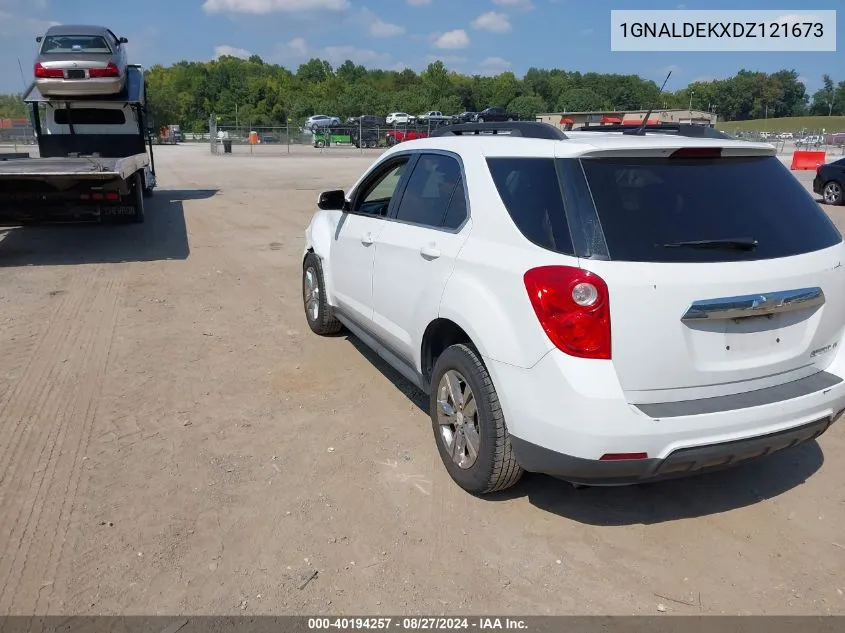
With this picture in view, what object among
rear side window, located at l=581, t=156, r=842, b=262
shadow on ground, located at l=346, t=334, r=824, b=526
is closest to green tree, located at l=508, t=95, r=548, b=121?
shadow on ground, located at l=346, t=334, r=824, b=526

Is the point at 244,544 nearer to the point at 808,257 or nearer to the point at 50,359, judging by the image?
the point at 808,257

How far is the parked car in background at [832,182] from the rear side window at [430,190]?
634 inches

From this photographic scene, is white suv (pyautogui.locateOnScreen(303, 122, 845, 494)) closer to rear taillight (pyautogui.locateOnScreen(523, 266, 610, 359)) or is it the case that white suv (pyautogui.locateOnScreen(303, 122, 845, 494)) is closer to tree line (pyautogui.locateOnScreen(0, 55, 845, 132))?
rear taillight (pyautogui.locateOnScreen(523, 266, 610, 359))

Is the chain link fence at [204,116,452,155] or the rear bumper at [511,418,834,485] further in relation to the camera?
the chain link fence at [204,116,452,155]

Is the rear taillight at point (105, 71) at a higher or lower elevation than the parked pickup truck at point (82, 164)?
higher

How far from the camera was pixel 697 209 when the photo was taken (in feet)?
9.57

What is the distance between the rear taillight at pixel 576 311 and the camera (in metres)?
2.68

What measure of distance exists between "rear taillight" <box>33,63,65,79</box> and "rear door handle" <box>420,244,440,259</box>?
12.3 m

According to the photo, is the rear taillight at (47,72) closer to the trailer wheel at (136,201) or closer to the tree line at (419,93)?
the trailer wheel at (136,201)

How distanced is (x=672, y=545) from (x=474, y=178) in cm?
205

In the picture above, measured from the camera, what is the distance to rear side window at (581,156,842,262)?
9.16ft

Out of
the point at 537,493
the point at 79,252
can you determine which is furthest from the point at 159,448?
the point at 79,252

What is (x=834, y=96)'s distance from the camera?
156250mm

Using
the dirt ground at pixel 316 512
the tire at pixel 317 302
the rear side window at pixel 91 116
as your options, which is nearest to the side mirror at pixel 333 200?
the tire at pixel 317 302
